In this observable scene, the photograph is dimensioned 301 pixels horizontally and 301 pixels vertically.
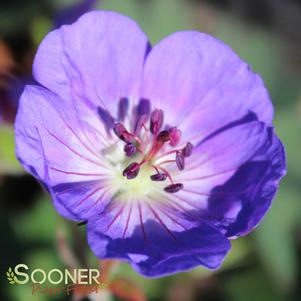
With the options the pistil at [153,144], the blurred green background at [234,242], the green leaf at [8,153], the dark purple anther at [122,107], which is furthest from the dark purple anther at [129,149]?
the blurred green background at [234,242]

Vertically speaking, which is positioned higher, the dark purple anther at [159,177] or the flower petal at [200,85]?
the flower petal at [200,85]

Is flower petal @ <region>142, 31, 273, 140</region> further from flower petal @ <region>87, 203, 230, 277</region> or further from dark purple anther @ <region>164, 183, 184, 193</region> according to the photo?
flower petal @ <region>87, 203, 230, 277</region>

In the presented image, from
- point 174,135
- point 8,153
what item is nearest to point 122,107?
point 174,135

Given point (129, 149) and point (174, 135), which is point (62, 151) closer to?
point (129, 149)

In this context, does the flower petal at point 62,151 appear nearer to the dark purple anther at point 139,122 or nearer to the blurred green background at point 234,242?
the dark purple anther at point 139,122

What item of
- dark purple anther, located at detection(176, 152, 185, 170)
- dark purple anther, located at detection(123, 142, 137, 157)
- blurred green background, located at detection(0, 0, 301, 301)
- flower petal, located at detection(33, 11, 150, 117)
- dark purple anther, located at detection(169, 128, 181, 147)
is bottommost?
blurred green background, located at detection(0, 0, 301, 301)

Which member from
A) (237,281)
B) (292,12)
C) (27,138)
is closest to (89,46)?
(27,138)

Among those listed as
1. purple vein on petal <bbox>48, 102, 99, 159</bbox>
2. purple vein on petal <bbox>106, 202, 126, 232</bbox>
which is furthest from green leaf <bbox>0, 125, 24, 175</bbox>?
purple vein on petal <bbox>106, 202, 126, 232</bbox>
